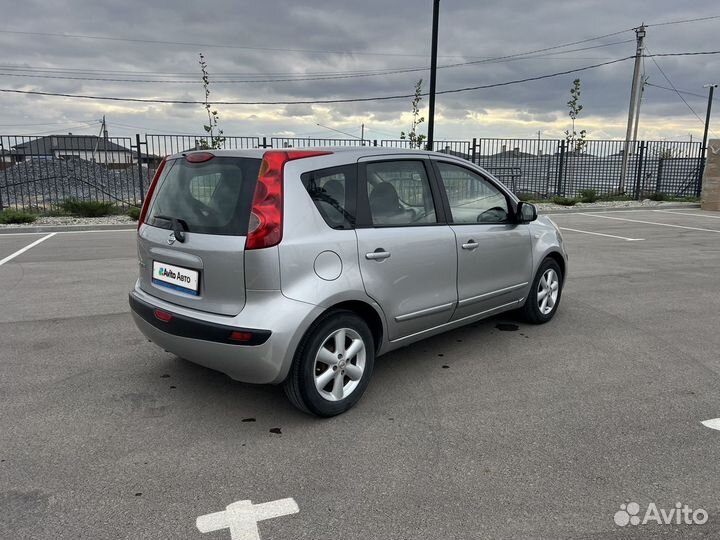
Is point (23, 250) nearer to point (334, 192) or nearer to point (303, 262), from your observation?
point (334, 192)

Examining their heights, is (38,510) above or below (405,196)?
below

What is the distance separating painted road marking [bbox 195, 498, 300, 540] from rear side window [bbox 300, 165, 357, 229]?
158 centimetres

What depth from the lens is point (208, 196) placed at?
3.36 metres

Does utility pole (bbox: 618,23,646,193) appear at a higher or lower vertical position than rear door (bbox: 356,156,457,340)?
higher

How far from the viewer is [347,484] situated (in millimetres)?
2742

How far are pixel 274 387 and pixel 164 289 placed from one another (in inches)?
40.8

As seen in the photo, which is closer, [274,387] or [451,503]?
[451,503]

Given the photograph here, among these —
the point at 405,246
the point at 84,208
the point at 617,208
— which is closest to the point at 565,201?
the point at 617,208

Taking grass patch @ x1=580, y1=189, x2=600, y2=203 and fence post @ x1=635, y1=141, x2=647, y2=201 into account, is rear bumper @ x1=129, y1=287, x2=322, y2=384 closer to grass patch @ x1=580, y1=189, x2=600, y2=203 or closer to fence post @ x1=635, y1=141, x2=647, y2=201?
grass patch @ x1=580, y1=189, x2=600, y2=203

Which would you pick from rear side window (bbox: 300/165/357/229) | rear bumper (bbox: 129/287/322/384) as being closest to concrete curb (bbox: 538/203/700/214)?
rear side window (bbox: 300/165/357/229)

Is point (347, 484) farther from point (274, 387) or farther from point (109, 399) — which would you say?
point (109, 399)

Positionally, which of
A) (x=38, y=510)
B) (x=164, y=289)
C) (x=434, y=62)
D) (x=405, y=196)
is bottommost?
(x=38, y=510)

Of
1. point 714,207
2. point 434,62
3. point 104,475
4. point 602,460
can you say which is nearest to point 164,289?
point 104,475

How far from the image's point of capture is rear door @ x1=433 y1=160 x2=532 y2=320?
13.8ft
